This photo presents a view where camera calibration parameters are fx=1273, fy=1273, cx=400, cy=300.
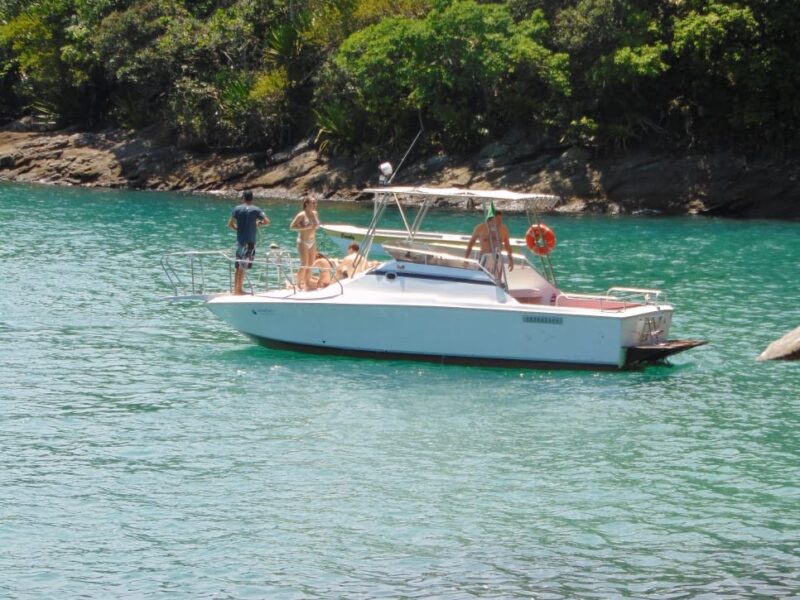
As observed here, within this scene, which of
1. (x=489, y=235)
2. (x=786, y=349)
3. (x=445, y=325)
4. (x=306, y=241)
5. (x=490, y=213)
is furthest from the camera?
(x=306, y=241)

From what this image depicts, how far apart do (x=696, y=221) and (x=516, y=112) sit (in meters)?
8.43

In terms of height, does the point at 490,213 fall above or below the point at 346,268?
above

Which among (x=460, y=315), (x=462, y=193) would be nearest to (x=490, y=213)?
(x=462, y=193)

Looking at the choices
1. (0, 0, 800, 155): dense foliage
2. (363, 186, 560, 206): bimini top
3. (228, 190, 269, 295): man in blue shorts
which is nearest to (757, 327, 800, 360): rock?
(363, 186, 560, 206): bimini top

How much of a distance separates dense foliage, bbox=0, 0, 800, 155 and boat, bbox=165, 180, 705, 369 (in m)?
23.1

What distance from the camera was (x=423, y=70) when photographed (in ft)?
145

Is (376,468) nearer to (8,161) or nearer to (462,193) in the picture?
(462,193)

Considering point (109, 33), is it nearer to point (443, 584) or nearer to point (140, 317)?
point (140, 317)

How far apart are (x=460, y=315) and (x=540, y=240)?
207 centimetres

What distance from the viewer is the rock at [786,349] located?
746 inches

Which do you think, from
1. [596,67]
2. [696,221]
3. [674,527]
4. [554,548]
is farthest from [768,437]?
[596,67]

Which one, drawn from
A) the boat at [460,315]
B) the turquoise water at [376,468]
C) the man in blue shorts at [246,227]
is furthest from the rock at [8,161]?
the boat at [460,315]

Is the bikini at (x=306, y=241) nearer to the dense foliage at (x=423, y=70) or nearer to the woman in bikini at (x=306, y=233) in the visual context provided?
the woman in bikini at (x=306, y=233)

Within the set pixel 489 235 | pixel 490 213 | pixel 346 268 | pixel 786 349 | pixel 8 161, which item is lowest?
pixel 786 349
